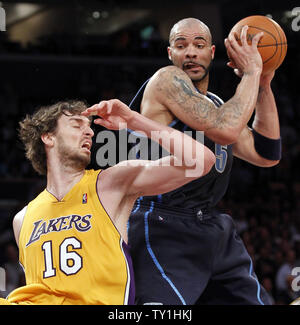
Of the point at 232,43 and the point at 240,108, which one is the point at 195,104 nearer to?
the point at 240,108

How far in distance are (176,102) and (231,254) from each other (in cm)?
100

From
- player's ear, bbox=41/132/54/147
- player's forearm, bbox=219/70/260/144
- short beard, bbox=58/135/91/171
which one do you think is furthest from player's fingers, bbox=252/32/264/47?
player's ear, bbox=41/132/54/147

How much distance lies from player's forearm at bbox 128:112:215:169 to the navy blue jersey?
0.40 m

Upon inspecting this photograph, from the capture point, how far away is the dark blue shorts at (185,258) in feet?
10.4

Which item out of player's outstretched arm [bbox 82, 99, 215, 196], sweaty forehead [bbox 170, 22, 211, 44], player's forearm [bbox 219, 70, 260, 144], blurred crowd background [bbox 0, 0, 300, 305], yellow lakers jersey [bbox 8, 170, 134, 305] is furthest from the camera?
blurred crowd background [bbox 0, 0, 300, 305]

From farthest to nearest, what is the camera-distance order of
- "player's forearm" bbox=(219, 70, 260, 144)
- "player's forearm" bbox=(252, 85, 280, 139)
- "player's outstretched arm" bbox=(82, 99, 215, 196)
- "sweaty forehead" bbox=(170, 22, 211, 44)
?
1. "player's forearm" bbox=(252, 85, 280, 139)
2. "sweaty forehead" bbox=(170, 22, 211, 44)
3. "player's forearm" bbox=(219, 70, 260, 144)
4. "player's outstretched arm" bbox=(82, 99, 215, 196)

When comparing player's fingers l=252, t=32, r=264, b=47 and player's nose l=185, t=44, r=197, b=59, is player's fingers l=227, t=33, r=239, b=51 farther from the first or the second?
player's nose l=185, t=44, r=197, b=59

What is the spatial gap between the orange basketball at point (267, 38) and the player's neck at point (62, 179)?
1249 mm

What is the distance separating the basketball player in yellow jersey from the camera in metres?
2.91

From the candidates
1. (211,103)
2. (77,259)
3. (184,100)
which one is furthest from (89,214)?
(211,103)

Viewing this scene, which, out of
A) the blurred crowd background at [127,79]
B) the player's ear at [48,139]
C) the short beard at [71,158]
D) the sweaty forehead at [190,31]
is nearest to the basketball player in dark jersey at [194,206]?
the sweaty forehead at [190,31]

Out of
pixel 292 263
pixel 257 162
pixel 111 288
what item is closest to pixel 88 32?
pixel 292 263

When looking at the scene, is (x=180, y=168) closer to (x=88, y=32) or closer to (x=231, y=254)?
(x=231, y=254)

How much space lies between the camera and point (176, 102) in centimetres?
320
